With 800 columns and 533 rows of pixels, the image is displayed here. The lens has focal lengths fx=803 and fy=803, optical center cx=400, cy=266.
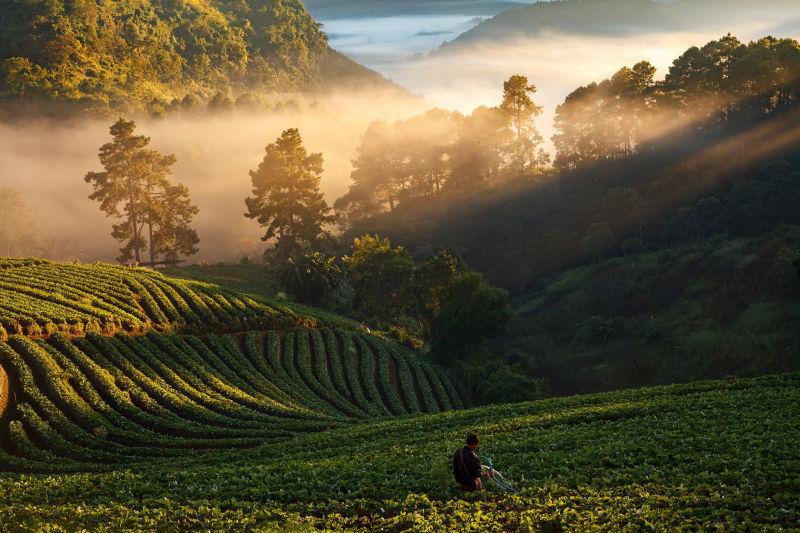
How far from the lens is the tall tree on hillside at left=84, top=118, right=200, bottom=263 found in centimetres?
10231

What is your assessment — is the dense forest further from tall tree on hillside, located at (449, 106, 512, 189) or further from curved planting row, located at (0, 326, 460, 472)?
curved planting row, located at (0, 326, 460, 472)

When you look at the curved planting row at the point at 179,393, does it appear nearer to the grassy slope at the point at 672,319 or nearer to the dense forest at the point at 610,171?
the grassy slope at the point at 672,319

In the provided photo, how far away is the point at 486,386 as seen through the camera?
6819 centimetres

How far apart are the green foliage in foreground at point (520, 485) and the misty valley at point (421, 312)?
0.13 m

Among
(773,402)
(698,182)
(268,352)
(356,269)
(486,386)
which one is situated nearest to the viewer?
(773,402)

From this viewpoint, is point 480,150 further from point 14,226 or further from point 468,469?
point 468,469

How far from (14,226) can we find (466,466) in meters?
129

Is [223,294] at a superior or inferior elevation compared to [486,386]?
superior

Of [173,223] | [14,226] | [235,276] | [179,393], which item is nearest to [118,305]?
[179,393]

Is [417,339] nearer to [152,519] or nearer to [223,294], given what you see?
[223,294]

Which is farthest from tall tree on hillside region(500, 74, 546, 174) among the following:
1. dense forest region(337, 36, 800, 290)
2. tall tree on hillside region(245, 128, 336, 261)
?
tall tree on hillside region(245, 128, 336, 261)

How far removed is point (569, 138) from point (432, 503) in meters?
119

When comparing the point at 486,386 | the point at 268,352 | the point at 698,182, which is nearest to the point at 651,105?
the point at 698,182

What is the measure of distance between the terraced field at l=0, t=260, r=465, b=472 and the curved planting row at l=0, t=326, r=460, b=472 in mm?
105
